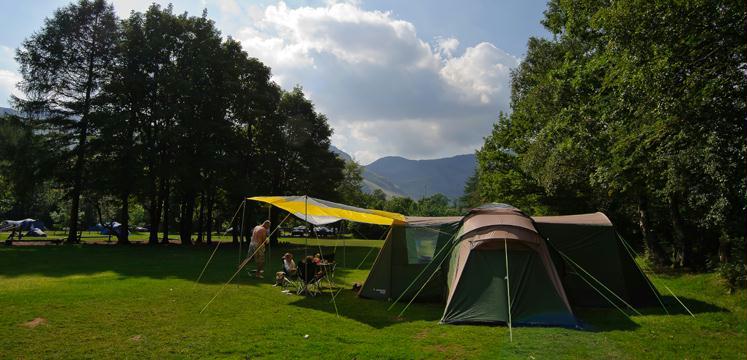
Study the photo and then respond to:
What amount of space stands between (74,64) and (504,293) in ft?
99.5

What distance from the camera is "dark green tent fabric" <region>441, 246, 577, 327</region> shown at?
8539 millimetres

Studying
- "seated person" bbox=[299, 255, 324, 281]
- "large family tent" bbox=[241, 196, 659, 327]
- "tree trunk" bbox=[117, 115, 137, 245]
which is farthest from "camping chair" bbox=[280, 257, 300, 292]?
"tree trunk" bbox=[117, 115, 137, 245]

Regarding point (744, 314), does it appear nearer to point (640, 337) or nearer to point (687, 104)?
point (640, 337)

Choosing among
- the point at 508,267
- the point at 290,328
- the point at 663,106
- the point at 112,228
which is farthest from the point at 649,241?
the point at 112,228

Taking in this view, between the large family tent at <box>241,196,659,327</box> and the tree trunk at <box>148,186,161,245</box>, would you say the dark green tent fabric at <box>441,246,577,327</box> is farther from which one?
the tree trunk at <box>148,186,161,245</box>

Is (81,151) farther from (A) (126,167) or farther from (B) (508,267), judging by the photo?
(B) (508,267)

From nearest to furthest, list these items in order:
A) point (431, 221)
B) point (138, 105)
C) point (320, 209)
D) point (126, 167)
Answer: point (431, 221)
point (320, 209)
point (126, 167)
point (138, 105)

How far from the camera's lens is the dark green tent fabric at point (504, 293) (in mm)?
8539

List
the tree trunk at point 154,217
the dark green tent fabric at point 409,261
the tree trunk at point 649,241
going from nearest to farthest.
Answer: the dark green tent fabric at point 409,261 → the tree trunk at point 649,241 → the tree trunk at point 154,217

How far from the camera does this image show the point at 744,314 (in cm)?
934

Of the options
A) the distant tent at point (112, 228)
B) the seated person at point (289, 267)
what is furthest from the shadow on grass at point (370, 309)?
the distant tent at point (112, 228)

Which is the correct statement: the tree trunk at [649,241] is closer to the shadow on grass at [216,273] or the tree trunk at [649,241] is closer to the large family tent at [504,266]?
the shadow on grass at [216,273]

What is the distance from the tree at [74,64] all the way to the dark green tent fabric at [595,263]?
91.0 ft

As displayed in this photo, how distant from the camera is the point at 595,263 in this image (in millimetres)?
10789
